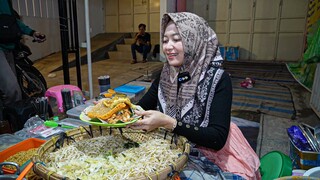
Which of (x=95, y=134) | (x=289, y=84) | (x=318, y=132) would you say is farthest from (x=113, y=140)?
(x=289, y=84)

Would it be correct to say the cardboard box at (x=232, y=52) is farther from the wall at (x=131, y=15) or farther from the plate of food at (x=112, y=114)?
the plate of food at (x=112, y=114)

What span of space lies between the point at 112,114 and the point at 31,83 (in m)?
2.63

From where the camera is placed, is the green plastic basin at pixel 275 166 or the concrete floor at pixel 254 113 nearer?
the green plastic basin at pixel 275 166

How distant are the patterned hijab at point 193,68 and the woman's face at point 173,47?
0.02 meters

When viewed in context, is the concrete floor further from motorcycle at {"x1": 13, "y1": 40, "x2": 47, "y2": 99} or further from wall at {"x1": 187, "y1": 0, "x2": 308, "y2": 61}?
wall at {"x1": 187, "y1": 0, "x2": 308, "y2": 61}

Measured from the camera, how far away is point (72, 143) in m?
1.00

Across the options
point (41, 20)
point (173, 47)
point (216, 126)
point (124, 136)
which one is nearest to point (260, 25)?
point (41, 20)

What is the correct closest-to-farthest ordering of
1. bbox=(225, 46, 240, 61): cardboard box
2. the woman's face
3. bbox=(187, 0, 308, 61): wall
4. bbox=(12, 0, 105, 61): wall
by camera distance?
1. the woman's face
2. bbox=(12, 0, 105, 61): wall
3. bbox=(187, 0, 308, 61): wall
4. bbox=(225, 46, 240, 61): cardboard box

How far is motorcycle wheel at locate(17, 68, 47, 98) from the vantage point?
10.0 feet

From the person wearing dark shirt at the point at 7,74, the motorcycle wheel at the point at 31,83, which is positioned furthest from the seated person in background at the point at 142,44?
the person wearing dark shirt at the point at 7,74

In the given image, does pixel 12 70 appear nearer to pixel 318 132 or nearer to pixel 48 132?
pixel 48 132

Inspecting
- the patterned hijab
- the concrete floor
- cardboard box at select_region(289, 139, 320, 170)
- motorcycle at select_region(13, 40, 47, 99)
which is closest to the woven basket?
the patterned hijab

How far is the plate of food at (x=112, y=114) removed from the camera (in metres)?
0.94

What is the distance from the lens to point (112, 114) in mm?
968
